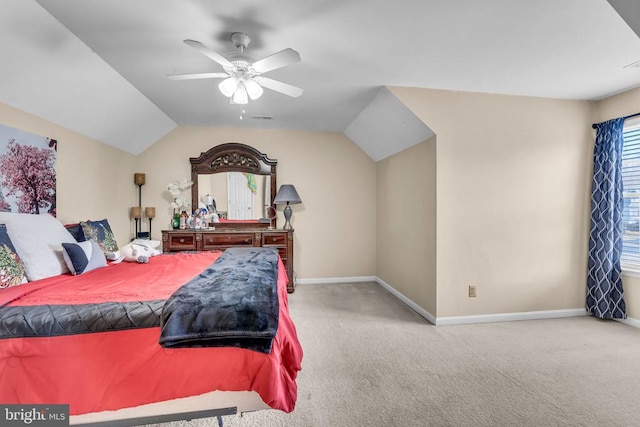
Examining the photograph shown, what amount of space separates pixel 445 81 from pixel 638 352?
9.71ft

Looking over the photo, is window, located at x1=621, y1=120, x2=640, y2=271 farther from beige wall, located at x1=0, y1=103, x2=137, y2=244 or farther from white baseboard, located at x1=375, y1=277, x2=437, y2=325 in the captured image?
beige wall, located at x1=0, y1=103, x2=137, y2=244

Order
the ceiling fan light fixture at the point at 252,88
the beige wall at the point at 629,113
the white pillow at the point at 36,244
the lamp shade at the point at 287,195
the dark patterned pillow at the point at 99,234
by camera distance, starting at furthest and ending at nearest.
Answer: the lamp shade at the point at 287,195
the beige wall at the point at 629,113
the dark patterned pillow at the point at 99,234
the ceiling fan light fixture at the point at 252,88
the white pillow at the point at 36,244

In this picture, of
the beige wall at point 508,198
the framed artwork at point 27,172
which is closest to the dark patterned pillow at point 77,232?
the framed artwork at point 27,172

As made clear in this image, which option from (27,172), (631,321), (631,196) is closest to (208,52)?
(27,172)

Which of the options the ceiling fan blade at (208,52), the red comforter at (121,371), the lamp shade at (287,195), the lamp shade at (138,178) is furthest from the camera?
the lamp shade at (287,195)

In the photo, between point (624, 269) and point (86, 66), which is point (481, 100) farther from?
point (86, 66)

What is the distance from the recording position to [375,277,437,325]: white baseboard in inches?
122

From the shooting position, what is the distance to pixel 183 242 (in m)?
3.88

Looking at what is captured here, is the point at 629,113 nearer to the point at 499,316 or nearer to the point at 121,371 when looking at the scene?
the point at 499,316

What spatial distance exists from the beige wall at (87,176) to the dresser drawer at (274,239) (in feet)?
6.29

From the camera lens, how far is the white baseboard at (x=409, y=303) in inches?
122

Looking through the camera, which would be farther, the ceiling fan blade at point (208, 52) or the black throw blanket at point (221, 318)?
the ceiling fan blade at point (208, 52)

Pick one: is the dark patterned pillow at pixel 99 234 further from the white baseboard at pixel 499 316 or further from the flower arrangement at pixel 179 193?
the white baseboard at pixel 499 316

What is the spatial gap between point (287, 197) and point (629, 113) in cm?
402
